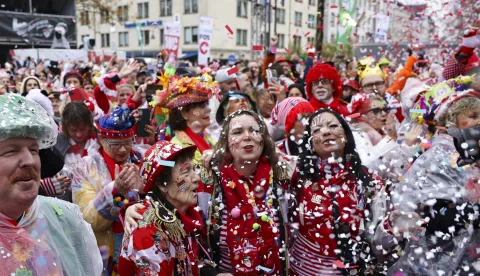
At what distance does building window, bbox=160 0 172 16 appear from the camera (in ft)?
138

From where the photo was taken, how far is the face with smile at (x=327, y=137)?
2945 millimetres

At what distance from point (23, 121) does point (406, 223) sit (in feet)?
7.36

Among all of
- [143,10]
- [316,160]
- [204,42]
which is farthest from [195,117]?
[143,10]

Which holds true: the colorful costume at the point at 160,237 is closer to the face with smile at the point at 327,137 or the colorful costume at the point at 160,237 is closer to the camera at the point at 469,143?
the face with smile at the point at 327,137

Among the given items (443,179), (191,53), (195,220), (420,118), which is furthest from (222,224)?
(191,53)

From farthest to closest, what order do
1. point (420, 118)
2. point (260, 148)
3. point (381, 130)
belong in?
point (381, 130) < point (420, 118) < point (260, 148)

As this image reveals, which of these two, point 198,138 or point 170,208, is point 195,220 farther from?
point 198,138

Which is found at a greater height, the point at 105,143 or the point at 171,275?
the point at 105,143

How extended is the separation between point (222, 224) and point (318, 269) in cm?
72

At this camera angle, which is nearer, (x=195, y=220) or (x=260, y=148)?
(x=195, y=220)

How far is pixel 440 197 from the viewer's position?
270 centimetres

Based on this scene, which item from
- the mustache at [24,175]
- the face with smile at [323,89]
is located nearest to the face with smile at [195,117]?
the face with smile at [323,89]

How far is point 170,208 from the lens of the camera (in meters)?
2.51

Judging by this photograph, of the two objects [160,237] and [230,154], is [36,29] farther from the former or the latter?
[160,237]
